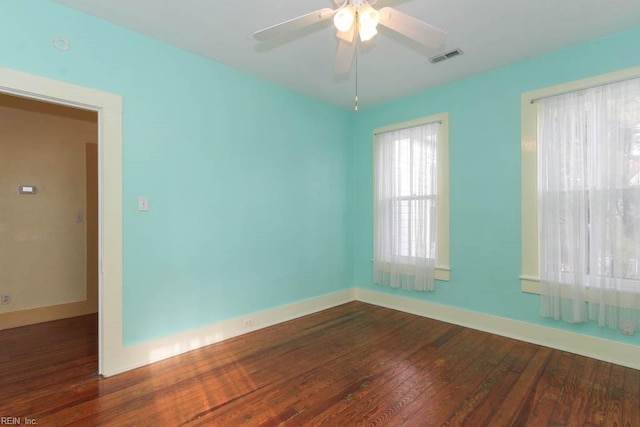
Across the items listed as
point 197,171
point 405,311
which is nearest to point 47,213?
point 197,171

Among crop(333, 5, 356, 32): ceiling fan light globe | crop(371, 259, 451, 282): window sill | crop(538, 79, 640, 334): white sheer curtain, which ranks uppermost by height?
crop(333, 5, 356, 32): ceiling fan light globe

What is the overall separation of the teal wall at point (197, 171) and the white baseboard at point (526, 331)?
1.20m

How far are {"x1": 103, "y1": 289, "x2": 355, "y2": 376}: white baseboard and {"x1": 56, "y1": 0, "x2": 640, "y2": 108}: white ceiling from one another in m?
2.64

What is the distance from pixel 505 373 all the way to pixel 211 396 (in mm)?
2278

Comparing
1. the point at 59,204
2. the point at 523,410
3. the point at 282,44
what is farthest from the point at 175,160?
the point at 523,410

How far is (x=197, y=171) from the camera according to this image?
2945 mm

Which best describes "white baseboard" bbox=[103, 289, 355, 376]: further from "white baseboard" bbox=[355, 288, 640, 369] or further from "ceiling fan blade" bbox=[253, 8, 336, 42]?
"ceiling fan blade" bbox=[253, 8, 336, 42]

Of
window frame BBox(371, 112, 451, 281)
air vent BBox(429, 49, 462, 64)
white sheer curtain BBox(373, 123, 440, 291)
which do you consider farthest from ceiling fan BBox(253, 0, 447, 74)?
white sheer curtain BBox(373, 123, 440, 291)

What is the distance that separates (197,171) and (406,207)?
8.33 ft

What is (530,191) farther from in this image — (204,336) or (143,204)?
(143,204)

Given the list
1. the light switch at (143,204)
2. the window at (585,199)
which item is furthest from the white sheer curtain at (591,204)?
the light switch at (143,204)

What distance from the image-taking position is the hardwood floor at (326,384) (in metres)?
1.94

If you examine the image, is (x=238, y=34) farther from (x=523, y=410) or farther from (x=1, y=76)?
(x=523, y=410)

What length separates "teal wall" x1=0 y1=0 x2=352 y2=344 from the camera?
92.5 inches
